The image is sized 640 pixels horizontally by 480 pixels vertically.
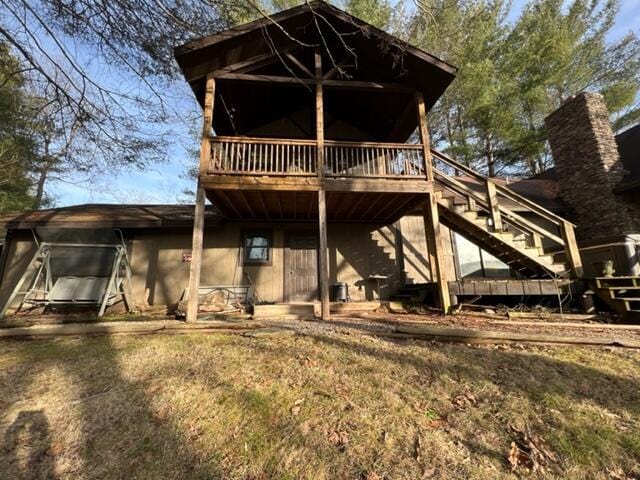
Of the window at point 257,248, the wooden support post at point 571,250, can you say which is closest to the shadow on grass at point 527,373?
the wooden support post at point 571,250

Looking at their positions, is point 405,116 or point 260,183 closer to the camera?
point 260,183

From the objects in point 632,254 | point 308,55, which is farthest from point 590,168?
point 308,55

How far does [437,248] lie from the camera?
6.02m

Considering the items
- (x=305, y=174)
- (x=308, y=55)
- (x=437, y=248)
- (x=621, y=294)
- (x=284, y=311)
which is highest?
(x=308, y=55)

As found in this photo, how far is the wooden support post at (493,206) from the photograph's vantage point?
20.5ft

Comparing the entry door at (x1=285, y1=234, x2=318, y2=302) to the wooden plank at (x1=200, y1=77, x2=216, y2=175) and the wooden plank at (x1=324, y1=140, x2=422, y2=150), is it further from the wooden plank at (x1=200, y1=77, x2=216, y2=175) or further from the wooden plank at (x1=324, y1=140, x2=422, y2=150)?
the wooden plank at (x1=200, y1=77, x2=216, y2=175)

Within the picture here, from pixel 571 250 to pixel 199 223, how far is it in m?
7.34

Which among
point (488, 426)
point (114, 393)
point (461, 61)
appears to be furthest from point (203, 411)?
point (461, 61)

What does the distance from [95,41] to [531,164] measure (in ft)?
62.7

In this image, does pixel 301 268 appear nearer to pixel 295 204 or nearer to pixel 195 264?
pixel 295 204

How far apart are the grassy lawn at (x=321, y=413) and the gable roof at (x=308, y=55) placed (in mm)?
5020

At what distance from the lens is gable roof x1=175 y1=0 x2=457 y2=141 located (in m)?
5.75

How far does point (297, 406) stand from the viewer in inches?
90.8

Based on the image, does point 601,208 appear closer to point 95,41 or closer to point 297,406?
point 297,406
